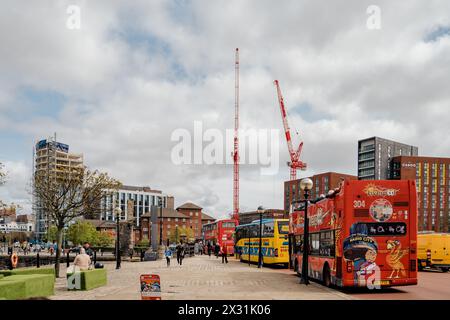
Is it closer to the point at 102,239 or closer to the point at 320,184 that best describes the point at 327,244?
the point at 102,239

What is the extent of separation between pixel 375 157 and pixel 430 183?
19.7 meters

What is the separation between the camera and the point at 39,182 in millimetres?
32250

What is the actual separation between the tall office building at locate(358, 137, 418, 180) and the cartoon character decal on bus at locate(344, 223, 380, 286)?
16389 centimetres

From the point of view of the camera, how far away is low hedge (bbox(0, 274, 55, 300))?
40.8 feet

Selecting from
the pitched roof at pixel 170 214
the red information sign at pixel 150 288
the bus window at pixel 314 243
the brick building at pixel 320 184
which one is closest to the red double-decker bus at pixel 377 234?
the bus window at pixel 314 243

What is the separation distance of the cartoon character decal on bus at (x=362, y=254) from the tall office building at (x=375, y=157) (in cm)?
16389

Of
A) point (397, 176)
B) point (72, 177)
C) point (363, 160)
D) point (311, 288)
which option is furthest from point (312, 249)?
point (363, 160)

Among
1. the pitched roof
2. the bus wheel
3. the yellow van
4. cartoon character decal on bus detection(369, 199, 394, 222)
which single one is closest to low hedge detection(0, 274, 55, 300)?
the bus wheel

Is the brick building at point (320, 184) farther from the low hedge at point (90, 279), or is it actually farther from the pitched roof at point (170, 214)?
the low hedge at point (90, 279)

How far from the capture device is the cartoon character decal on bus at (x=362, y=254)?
17.2 m

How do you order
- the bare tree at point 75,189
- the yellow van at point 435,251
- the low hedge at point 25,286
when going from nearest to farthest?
1. the low hedge at point 25,286
2. the bare tree at point 75,189
3. the yellow van at point 435,251

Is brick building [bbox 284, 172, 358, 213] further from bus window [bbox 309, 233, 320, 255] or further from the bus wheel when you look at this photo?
the bus wheel

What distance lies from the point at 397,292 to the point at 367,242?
2.58 meters

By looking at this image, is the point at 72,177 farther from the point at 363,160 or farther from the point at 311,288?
the point at 363,160
